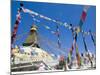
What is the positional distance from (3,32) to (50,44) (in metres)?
0.49

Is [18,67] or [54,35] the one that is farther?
[54,35]

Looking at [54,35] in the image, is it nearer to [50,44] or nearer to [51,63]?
[50,44]

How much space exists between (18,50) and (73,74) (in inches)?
25.6

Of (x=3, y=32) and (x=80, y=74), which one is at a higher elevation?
(x=3, y=32)

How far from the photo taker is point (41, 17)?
86.5 inches

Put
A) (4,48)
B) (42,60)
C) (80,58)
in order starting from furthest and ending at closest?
1. (80,58)
2. (42,60)
3. (4,48)

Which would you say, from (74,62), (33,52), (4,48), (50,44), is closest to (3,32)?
(4,48)

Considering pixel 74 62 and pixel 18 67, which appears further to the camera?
pixel 74 62

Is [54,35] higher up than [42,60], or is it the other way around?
[54,35]

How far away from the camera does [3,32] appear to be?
206 centimetres

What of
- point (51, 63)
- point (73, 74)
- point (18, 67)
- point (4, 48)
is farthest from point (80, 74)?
point (4, 48)

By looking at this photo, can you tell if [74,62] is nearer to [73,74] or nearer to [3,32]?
[73,74]

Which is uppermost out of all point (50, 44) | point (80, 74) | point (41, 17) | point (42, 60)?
point (41, 17)

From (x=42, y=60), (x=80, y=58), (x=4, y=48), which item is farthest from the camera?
(x=80, y=58)
